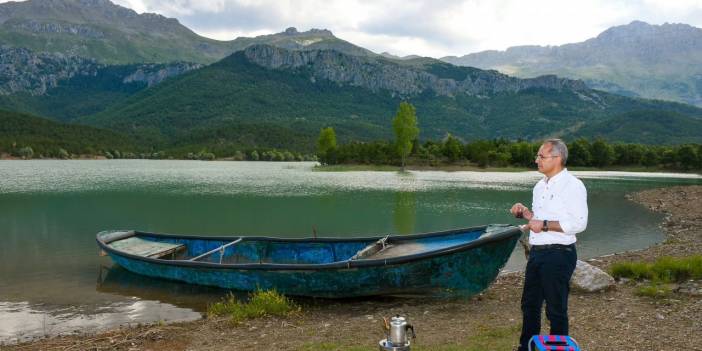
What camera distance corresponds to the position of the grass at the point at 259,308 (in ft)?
38.0

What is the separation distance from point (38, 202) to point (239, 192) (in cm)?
1861

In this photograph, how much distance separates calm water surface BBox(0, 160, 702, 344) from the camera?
540 inches

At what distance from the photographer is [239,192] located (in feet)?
172

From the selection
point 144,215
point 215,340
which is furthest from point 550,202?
point 144,215

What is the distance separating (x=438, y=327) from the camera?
33.2 feet

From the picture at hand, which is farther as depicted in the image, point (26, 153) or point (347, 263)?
point (26, 153)

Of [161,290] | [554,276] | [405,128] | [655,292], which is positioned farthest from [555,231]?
[405,128]

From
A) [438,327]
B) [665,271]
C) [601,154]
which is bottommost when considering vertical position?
[438,327]

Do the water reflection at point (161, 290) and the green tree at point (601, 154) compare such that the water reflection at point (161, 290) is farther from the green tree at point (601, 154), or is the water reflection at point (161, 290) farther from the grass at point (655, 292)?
the green tree at point (601, 154)

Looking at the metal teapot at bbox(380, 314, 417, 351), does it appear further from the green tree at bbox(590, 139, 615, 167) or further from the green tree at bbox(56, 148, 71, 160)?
the green tree at bbox(56, 148, 71, 160)

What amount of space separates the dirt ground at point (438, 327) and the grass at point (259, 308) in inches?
10.1

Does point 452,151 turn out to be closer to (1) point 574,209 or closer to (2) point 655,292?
(2) point 655,292

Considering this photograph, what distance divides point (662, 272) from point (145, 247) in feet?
56.7

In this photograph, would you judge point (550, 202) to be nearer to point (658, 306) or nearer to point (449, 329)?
point (449, 329)
